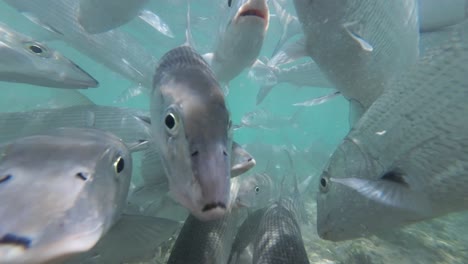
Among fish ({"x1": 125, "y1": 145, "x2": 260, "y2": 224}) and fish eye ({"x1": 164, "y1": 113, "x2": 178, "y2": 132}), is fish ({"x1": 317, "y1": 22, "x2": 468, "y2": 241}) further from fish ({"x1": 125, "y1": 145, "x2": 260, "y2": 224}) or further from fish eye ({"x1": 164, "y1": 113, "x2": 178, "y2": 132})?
fish eye ({"x1": 164, "y1": 113, "x2": 178, "y2": 132})

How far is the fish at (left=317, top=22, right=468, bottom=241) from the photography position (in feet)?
6.20

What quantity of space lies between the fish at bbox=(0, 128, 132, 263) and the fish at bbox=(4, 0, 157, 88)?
19.3 feet

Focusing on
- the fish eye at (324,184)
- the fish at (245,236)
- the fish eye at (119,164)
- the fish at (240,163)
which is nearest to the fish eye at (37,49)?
the fish eye at (119,164)

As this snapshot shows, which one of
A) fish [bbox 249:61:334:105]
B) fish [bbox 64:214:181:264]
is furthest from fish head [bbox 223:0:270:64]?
fish [bbox 249:61:334:105]

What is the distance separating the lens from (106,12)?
13.3 feet

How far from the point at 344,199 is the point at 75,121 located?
14.2 ft

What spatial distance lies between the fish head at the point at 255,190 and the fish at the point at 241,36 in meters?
1.92

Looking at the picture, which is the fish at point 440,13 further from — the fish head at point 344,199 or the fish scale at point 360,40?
the fish head at point 344,199

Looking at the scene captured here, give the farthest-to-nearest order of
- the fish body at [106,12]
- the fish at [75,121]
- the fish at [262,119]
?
the fish at [262,119], the fish at [75,121], the fish body at [106,12]

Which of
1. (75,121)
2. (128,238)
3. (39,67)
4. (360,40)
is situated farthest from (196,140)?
(75,121)

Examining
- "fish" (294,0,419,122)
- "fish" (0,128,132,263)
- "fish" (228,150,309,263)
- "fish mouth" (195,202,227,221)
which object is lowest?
"fish" (228,150,309,263)

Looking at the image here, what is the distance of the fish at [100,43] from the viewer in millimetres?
6359

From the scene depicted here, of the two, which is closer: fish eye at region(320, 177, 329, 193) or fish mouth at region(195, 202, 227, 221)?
fish mouth at region(195, 202, 227, 221)

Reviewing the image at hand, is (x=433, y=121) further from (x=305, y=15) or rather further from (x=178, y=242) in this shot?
(x=178, y=242)
